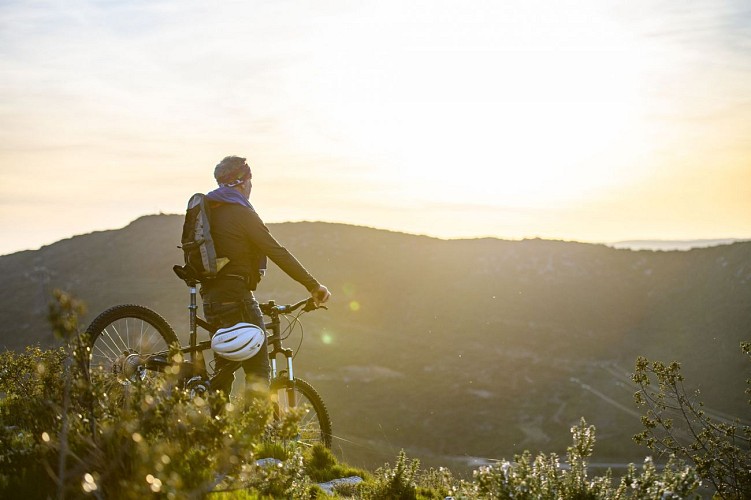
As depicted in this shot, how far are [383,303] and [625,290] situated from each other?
52544 mm

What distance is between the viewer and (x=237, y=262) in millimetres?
6402

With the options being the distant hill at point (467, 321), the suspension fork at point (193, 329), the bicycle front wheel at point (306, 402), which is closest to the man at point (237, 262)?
the suspension fork at point (193, 329)

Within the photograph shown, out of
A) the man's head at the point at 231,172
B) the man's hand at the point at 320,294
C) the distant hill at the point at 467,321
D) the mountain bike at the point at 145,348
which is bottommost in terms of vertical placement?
the distant hill at the point at 467,321

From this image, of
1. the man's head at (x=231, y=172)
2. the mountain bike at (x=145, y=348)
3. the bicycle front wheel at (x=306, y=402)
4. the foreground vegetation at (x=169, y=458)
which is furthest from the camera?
the bicycle front wheel at (x=306, y=402)

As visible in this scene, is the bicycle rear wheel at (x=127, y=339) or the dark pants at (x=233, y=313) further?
the dark pants at (x=233, y=313)

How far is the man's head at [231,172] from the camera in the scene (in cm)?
654

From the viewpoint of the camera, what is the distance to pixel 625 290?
12250 cm

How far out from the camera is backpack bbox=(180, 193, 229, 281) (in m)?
6.21

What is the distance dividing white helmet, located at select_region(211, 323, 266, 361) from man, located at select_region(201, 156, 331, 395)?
1.15 ft

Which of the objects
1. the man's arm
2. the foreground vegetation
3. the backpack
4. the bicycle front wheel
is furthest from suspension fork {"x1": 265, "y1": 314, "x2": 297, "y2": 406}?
the foreground vegetation

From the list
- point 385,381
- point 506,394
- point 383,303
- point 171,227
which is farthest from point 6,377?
point 171,227

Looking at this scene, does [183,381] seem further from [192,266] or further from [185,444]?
[185,444]

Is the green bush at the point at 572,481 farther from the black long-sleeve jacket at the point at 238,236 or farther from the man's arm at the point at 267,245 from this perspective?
the black long-sleeve jacket at the point at 238,236

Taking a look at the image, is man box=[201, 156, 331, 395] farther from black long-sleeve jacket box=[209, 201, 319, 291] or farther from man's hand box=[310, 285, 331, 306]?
man's hand box=[310, 285, 331, 306]
